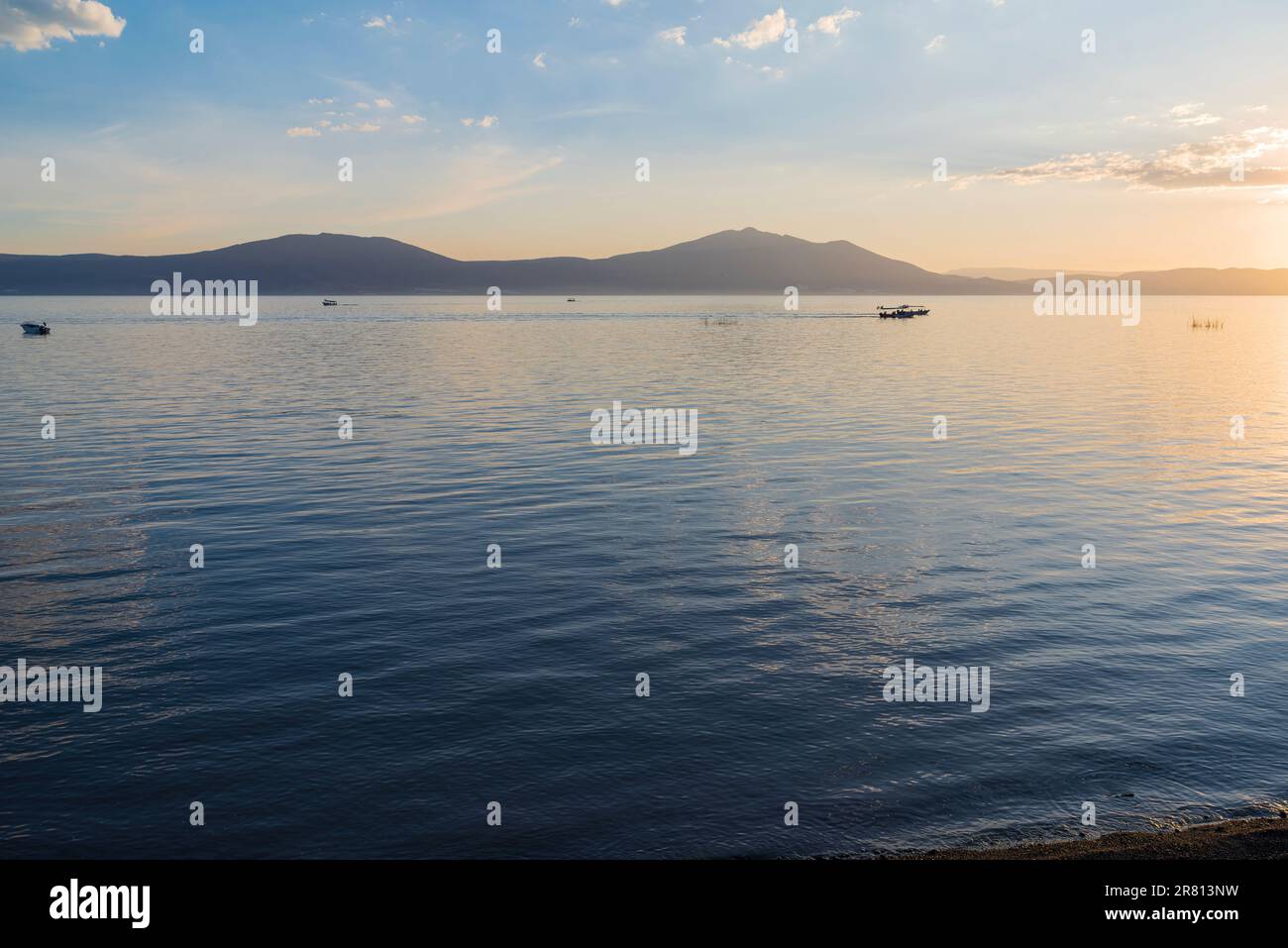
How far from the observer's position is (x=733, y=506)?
32562 mm

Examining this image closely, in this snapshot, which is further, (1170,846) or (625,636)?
(625,636)

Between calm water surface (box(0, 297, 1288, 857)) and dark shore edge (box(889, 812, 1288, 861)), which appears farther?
calm water surface (box(0, 297, 1288, 857))

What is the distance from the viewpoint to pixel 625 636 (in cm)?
2038

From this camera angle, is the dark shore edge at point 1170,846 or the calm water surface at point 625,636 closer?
the dark shore edge at point 1170,846

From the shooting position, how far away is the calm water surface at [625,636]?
1372cm

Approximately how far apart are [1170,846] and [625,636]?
11.1m

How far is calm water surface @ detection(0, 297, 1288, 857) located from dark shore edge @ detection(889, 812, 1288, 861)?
23.0 inches

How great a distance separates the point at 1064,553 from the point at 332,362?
8258 centimetres

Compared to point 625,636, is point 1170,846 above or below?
below

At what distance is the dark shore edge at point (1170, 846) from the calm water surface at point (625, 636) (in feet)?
1.92

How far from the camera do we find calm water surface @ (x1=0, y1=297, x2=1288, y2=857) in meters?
13.7

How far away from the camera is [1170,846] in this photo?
11648 mm
